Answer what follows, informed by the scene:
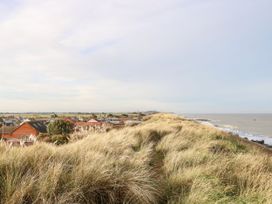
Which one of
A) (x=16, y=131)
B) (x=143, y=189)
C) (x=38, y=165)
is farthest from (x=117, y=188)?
(x=16, y=131)

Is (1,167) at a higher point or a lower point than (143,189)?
higher

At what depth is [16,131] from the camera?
43844 millimetres

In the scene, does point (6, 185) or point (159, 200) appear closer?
point (6, 185)

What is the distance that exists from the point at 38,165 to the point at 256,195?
11.6 ft

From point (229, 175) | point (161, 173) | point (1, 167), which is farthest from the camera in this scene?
point (161, 173)

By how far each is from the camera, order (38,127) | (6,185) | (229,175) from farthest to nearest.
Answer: (38,127), (229,175), (6,185)

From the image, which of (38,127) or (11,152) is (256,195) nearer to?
(11,152)

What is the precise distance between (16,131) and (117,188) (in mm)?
41085

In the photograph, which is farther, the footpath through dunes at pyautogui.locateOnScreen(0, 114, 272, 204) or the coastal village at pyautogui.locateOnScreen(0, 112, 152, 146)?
the coastal village at pyautogui.locateOnScreen(0, 112, 152, 146)

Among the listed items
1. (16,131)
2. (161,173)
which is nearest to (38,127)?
(16,131)

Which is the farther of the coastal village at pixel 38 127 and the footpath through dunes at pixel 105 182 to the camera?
the coastal village at pixel 38 127

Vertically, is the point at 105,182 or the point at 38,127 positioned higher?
the point at 105,182

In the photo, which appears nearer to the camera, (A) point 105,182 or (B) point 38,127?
(A) point 105,182

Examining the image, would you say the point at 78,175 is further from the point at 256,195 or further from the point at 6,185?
the point at 256,195
